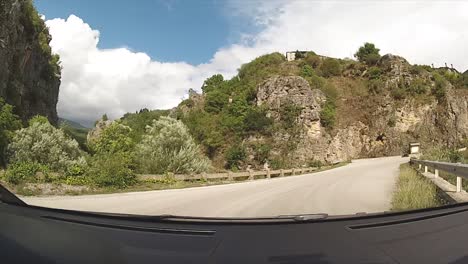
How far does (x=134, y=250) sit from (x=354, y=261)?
2.00 ft

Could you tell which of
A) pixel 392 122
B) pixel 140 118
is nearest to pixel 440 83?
pixel 140 118

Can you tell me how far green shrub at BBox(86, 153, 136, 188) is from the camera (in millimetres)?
2070

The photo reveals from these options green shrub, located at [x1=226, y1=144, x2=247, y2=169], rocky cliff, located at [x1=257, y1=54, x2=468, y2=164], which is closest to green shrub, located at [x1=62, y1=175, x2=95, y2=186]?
green shrub, located at [x1=226, y1=144, x2=247, y2=169]

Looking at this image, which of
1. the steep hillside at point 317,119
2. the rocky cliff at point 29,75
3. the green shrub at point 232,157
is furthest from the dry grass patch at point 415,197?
the green shrub at point 232,157

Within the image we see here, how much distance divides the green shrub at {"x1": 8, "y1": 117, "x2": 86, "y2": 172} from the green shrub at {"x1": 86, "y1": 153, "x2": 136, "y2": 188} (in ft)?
0.30

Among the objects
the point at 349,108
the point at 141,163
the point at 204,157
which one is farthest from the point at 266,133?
the point at 141,163

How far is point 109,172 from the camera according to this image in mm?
2137

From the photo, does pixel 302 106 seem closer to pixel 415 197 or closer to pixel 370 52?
pixel 370 52

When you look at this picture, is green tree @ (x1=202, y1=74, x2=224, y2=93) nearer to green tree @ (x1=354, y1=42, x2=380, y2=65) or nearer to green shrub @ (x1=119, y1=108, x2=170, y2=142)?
green shrub @ (x1=119, y1=108, x2=170, y2=142)

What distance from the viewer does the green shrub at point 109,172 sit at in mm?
2070

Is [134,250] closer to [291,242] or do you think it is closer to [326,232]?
[291,242]

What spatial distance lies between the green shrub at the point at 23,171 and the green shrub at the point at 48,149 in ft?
0.30

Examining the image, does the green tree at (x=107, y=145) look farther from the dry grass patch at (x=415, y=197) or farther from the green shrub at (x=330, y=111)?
the green shrub at (x=330, y=111)

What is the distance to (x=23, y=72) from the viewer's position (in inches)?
158
